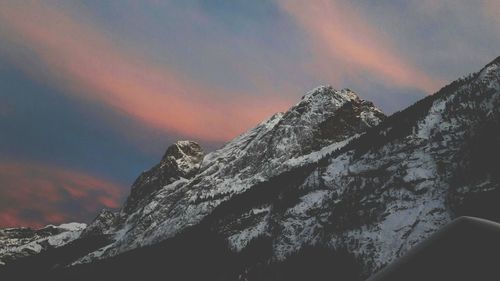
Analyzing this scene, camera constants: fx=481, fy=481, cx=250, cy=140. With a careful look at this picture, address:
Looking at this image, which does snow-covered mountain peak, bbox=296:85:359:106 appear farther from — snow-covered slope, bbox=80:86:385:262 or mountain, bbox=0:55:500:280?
mountain, bbox=0:55:500:280

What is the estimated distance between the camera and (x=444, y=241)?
2.05 m

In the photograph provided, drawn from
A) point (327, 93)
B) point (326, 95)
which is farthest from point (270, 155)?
point (327, 93)

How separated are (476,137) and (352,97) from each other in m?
114

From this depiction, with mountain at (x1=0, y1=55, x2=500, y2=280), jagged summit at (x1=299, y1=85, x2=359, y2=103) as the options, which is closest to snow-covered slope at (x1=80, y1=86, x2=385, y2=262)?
jagged summit at (x1=299, y1=85, x2=359, y2=103)

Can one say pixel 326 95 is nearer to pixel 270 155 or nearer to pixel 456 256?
pixel 270 155

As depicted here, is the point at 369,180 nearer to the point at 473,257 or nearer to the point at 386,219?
the point at 386,219

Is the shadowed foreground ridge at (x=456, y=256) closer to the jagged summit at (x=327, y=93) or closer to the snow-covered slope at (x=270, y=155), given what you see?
the snow-covered slope at (x=270, y=155)

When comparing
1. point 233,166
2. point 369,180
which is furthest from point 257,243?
point 233,166

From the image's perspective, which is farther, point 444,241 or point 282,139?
point 282,139

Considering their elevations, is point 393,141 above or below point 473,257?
above

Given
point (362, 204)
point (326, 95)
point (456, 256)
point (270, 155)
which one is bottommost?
point (456, 256)

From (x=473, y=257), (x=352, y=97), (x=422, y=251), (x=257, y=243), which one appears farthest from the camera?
(x=352, y=97)

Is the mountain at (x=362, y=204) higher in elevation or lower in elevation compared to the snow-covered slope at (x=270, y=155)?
lower

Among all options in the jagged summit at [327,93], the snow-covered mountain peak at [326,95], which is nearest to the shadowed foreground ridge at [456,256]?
the snow-covered mountain peak at [326,95]
